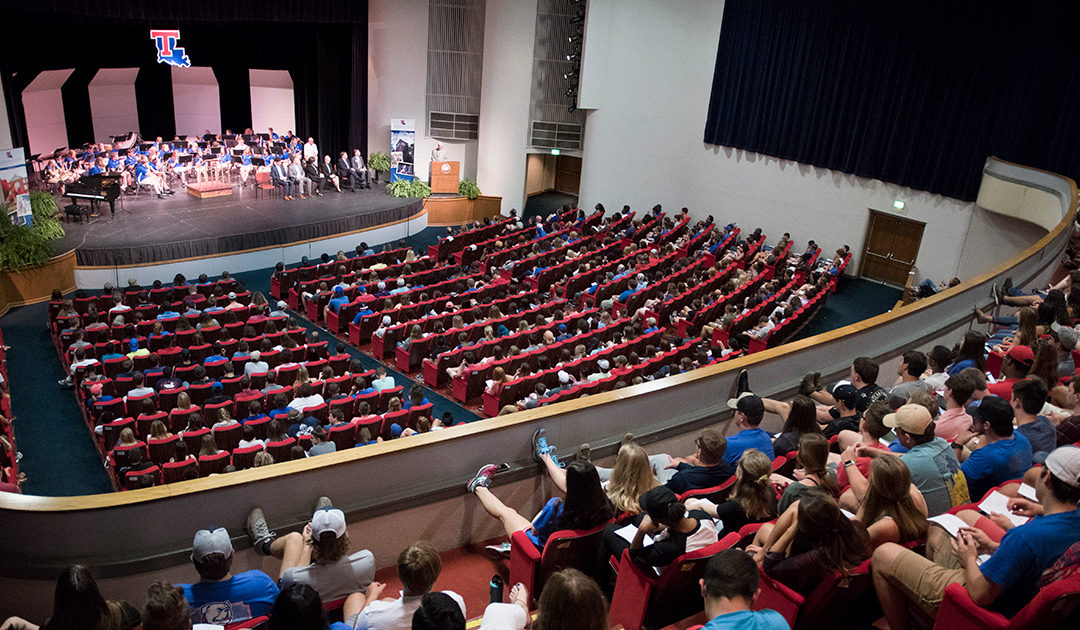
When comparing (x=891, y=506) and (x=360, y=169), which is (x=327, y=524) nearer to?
(x=891, y=506)

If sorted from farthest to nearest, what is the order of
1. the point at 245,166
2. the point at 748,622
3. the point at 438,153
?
the point at 438,153 → the point at 245,166 → the point at 748,622

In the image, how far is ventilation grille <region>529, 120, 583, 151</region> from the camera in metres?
20.5

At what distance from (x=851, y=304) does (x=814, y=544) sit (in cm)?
1319

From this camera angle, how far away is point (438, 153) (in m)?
21.2

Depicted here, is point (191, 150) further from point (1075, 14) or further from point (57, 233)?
point (1075, 14)

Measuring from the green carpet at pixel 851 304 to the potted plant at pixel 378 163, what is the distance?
39.0 feet

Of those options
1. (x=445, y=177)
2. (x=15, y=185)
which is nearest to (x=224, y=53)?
(x=445, y=177)

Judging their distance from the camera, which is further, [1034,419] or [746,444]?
[746,444]

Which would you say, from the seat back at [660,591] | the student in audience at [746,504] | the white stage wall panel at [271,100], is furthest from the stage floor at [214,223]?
the student in audience at [746,504]

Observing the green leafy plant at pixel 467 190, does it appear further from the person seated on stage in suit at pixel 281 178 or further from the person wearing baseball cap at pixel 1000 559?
the person wearing baseball cap at pixel 1000 559

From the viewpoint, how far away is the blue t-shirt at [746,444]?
4.72 metres

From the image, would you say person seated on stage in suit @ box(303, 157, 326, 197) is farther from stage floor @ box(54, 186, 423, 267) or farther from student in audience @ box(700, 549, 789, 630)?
student in audience @ box(700, 549, 789, 630)

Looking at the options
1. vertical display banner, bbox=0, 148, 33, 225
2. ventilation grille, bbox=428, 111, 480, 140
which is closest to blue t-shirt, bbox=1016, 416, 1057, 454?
vertical display banner, bbox=0, 148, 33, 225

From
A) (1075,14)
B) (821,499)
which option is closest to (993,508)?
(821,499)
